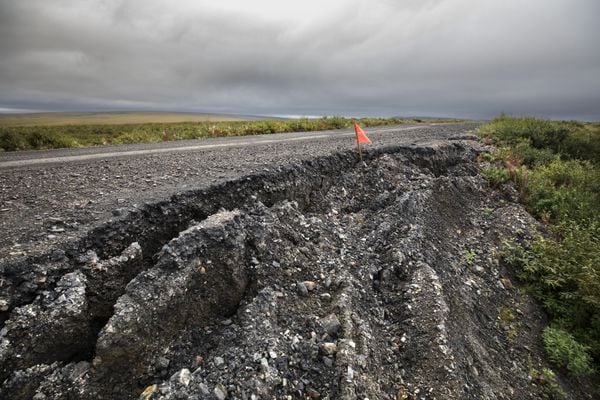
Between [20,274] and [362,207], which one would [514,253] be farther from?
[20,274]

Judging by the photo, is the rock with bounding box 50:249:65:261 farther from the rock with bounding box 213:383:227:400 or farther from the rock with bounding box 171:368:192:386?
the rock with bounding box 213:383:227:400

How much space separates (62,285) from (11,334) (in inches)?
18.7

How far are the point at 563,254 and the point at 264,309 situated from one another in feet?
17.5

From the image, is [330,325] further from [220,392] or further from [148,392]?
[148,392]

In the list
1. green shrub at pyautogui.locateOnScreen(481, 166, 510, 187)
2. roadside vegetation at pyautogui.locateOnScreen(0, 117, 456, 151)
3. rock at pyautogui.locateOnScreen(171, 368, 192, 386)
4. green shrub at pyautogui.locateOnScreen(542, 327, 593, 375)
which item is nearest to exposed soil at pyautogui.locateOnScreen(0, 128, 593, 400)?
rock at pyautogui.locateOnScreen(171, 368, 192, 386)

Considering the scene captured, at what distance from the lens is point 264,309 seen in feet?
11.1

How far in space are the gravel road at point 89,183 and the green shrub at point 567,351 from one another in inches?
190

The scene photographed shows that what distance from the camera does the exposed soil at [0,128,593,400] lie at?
2.66m

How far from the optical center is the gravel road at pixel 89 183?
132 inches

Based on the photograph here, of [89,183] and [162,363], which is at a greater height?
[89,183]

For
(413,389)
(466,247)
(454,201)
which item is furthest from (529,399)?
(454,201)

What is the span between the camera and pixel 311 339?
127 inches

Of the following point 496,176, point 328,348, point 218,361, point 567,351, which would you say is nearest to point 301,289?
point 328,348

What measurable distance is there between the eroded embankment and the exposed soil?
14 mm
